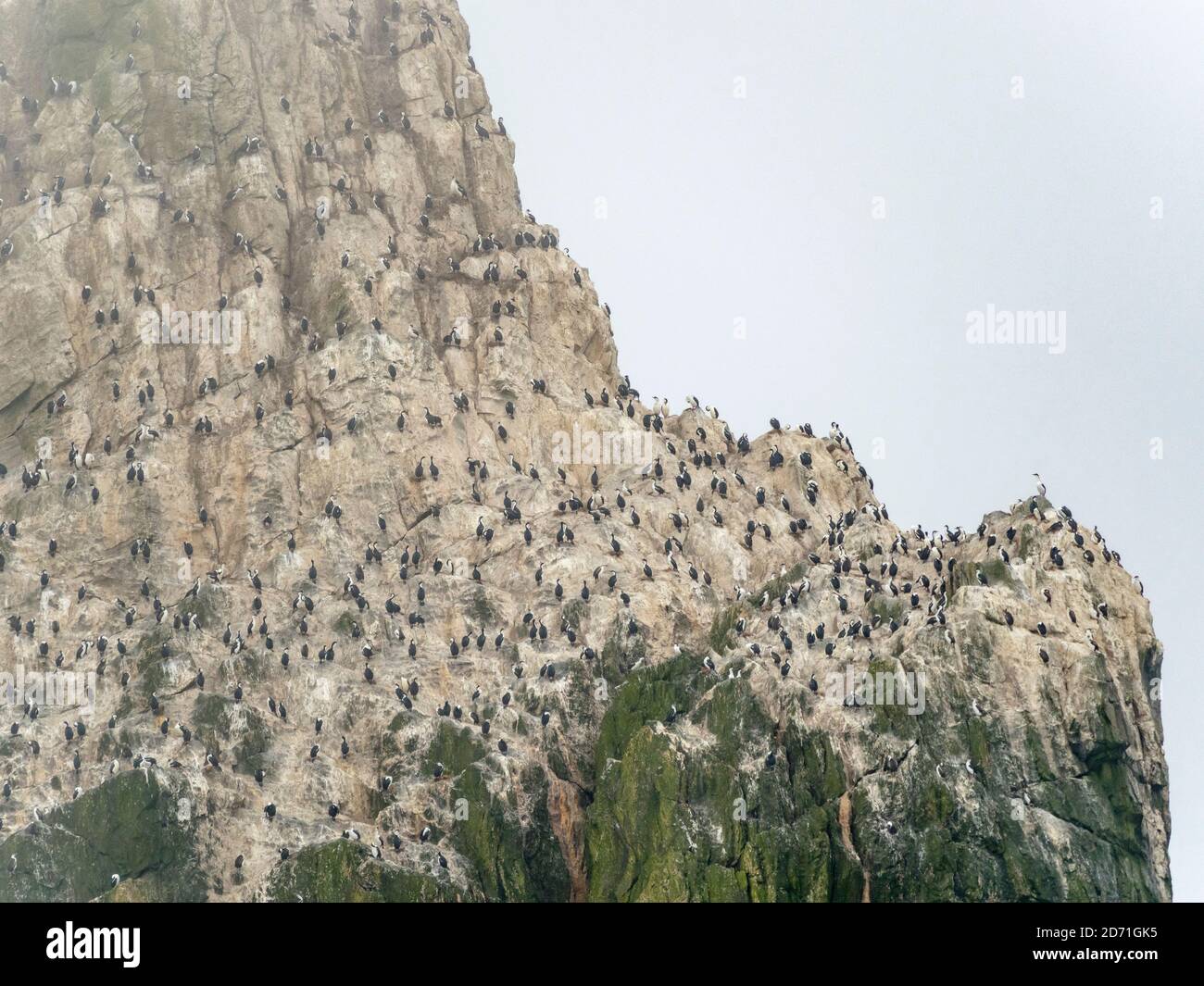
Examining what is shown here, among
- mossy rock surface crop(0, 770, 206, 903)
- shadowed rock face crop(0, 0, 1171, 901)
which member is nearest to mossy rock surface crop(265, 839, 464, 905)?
shadowed rock face crop(0, 0, 1171, 901)

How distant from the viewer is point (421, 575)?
121 meters

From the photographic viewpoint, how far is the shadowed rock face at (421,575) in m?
105

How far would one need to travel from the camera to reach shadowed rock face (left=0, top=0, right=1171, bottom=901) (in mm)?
105438

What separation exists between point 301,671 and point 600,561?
51.2ft

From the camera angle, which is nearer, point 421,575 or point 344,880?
point 344,880

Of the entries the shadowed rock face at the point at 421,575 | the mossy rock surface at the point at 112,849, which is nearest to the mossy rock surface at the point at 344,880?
the shadowed rock face at the point at 421,575

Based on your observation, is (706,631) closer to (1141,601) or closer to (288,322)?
(1141,601)

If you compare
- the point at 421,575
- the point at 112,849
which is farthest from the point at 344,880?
the point at 421,575

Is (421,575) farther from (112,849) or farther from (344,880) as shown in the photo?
(112,849)

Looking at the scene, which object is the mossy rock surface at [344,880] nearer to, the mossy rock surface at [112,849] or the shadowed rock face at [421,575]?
the shadowed rock face at [421,575]

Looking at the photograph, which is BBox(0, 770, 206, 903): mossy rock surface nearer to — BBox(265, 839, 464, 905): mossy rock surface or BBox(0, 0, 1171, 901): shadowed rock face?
BBox(0, 0, 1171, 901): shadowed rock face

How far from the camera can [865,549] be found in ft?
398
